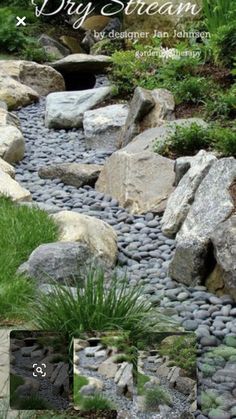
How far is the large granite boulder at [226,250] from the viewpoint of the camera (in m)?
4.80

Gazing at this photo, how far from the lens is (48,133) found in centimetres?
938

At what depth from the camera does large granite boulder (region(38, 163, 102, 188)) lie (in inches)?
291

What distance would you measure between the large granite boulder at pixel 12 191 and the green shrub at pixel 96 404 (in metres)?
3.25

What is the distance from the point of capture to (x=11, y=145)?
26.3 feet

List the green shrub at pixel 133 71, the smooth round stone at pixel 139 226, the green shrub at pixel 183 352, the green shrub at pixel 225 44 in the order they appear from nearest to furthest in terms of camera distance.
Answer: the green shrub at pixel 183 352 < the smooth round stone at pixel 139 226 < the green shrub at pixel 225 44 < the green shrub at pixel 133 71

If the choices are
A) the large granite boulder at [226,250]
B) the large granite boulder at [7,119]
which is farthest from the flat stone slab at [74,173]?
the large granite boulder at [226,250]

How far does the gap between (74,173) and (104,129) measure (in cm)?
151

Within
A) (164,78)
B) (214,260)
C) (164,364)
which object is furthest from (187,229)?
(164,78)

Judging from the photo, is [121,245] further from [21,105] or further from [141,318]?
[21,105]

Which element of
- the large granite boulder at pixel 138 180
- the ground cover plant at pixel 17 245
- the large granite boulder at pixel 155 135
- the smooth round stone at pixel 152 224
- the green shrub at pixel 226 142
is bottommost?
the smooth round stone at pixel 152 224

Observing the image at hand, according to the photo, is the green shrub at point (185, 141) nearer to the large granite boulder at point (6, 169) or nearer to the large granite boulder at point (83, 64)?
the large granite boulder at point (6, 169)

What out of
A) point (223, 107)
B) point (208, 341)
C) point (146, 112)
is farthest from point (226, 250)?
point (146, 112)

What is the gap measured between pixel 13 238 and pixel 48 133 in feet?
13.6

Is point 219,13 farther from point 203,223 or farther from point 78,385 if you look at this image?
point 78,385
